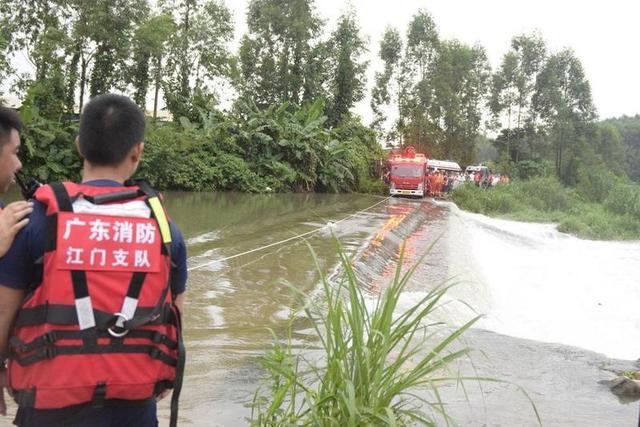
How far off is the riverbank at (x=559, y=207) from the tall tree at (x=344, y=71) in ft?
36.2

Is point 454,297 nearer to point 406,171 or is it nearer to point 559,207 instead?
point 406,171

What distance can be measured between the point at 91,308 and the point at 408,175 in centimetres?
2725

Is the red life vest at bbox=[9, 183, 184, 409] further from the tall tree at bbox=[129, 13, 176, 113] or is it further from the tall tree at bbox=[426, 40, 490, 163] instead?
the tall tree at bbox=[426, 40, 490, 163]

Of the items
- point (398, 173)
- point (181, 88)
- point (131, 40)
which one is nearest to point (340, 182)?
point (398, 173)

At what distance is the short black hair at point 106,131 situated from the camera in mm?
1816

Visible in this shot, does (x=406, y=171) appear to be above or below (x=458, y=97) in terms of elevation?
below

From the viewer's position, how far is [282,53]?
35375mm

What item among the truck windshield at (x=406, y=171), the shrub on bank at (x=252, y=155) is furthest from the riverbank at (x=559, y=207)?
the shrub on bank at (x=252, y=155)

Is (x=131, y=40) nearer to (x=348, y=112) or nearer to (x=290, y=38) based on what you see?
(x=290, y=38)

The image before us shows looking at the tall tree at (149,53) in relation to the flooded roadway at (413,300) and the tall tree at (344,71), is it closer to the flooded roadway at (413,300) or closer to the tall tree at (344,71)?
the flooded roadway at (413,300)

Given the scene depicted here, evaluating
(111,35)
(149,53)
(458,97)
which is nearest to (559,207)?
(458,97)

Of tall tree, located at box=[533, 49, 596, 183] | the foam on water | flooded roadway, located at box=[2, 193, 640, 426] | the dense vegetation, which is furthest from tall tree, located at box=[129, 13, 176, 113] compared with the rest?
tall tree, located at box=[533, 49, 596, 183]

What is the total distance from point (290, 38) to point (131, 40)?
43.2 ft

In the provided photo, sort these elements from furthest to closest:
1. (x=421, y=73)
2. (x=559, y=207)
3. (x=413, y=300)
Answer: (x=421, y=73) < (x=559, y=207) < (x=413, y=300)
